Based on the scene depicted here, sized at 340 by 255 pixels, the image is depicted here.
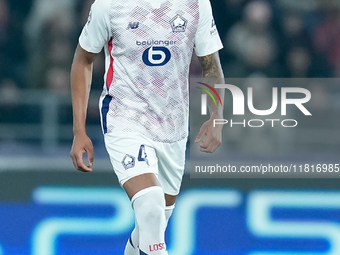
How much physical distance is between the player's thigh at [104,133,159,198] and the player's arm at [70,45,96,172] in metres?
0.13

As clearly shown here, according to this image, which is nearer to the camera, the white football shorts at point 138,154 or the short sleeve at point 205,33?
the white football shorts at point 138,154

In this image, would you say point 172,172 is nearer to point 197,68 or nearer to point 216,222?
point 216,222

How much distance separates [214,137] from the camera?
10.1 feet

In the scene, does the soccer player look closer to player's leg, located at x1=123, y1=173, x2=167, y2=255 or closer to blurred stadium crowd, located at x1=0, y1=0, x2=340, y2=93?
player's leg, located at x1=123, y1=173, x2=167, y2=255

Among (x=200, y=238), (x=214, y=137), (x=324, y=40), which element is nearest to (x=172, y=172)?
(x=214, y=137)

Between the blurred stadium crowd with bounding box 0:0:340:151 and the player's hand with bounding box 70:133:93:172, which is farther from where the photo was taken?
the blurred stadium crowd with bounding box 0:0:340:151

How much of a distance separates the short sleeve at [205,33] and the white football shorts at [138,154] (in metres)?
0.50

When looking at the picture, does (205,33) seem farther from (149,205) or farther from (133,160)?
(149,205)

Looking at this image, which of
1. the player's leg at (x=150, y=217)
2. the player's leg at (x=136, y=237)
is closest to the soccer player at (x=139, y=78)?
the player's leg at (x=150, y=217)

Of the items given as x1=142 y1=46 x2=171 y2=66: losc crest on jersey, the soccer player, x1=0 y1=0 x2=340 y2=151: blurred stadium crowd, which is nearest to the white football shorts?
the soccer player

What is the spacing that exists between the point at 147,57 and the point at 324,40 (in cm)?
379

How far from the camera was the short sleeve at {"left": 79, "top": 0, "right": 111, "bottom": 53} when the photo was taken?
2.98 meters

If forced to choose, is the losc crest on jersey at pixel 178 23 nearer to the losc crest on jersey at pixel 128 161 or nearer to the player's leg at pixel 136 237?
the losc crest on jersey at pixel 128 161

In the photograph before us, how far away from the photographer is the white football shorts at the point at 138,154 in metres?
2.86
